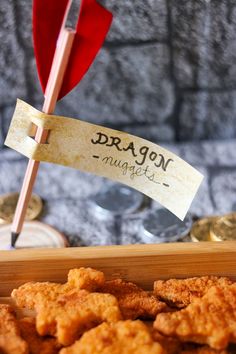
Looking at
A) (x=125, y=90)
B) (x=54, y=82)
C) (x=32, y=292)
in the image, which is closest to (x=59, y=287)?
(x=32, y=292)

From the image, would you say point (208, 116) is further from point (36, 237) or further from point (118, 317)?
point (118, 317)

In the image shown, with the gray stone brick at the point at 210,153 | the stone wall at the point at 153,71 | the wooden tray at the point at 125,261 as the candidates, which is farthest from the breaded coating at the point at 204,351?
the stone wall at the point at 153,71

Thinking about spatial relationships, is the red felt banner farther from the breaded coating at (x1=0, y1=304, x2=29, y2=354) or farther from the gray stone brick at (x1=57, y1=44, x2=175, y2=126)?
the gray stone brick at (x1=57, y1=44, x2=175, y2=126)

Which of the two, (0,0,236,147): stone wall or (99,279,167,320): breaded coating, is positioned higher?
(0,0,236,147): stone wall

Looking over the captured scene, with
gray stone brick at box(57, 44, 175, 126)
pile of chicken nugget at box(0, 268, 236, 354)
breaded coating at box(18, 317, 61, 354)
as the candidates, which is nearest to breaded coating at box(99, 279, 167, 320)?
pile of chicken nugget at box(0, 268, 236, 354)

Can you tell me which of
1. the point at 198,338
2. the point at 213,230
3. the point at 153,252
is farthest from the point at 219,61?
the point at 198,338

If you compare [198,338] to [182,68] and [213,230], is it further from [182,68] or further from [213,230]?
[182,68]

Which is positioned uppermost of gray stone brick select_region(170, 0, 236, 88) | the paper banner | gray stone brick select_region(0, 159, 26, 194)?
gray stone brick select_region(170, 0, 236, 88)
